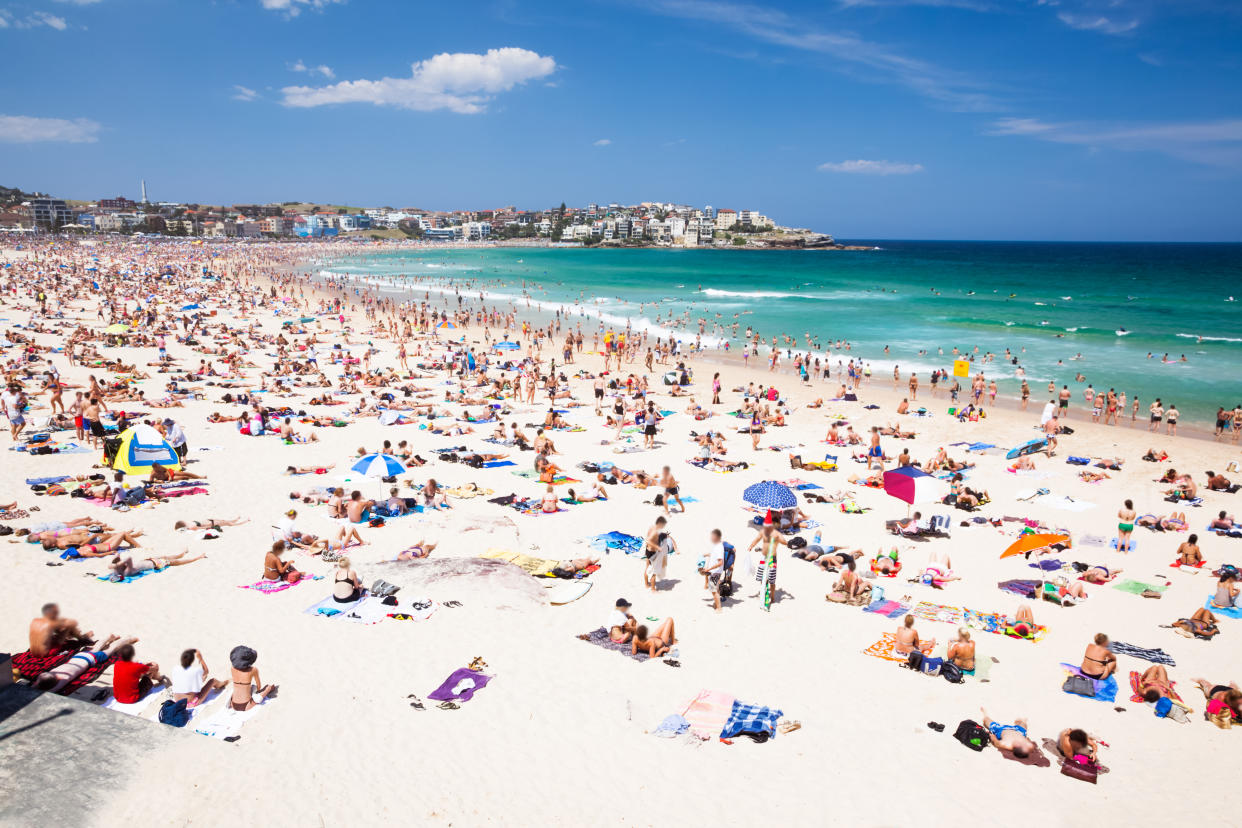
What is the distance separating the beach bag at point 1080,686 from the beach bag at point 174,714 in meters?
8.53

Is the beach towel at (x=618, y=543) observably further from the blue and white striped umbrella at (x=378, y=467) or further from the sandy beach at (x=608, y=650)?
the blue and white striped umbrella at (x=378, y=467)

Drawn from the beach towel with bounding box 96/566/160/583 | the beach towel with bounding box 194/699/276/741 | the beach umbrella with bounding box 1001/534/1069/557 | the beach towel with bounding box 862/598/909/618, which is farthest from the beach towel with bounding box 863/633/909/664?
the beach towel with bounding box 96/566/160/583

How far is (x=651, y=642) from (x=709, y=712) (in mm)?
1176

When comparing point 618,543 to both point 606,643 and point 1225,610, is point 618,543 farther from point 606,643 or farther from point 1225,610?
point 1225,610

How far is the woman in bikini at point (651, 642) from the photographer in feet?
24.9

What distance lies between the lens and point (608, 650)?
25.2ft

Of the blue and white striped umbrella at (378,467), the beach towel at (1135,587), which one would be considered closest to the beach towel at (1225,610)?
the beach towel at (1135,587)

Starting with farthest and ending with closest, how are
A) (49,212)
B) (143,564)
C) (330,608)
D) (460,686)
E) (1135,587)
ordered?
(49,212), (1135,587), (143,564), (330,608), (460,686)

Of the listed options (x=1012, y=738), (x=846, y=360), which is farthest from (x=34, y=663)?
(x=846, y=360)

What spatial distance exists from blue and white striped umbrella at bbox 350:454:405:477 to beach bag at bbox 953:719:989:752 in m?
9.05

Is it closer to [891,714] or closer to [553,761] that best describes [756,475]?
[891,714]

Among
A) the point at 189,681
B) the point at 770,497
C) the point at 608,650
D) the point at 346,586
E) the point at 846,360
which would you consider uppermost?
the point at 846,360

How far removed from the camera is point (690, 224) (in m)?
181

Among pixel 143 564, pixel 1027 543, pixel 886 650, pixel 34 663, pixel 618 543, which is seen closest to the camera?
pixel 34 663
